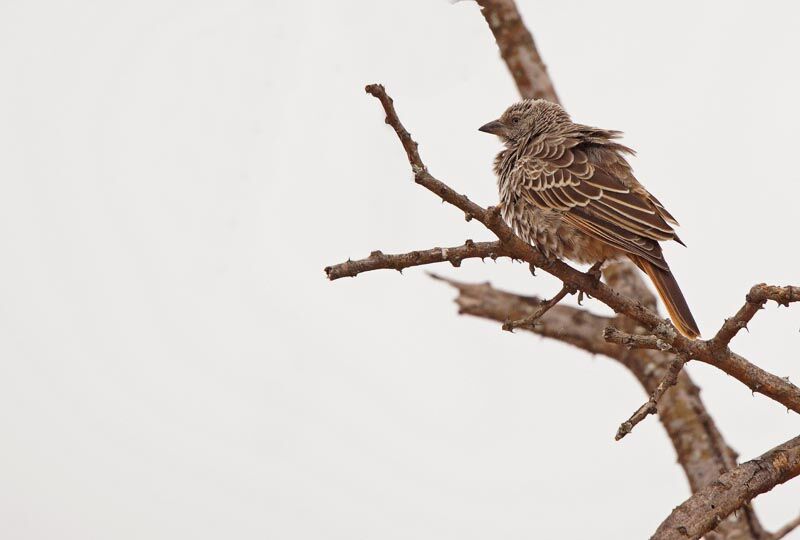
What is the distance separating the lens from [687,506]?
4.09 m

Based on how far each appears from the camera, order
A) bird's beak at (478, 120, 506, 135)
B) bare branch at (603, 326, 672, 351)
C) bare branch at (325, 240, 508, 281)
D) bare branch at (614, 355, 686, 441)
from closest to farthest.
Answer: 1. bare branch at (614, 355, 686, 441)
2. bare branch at (603, 326, 672, 351)
3. bare branch at (325, 240, 508, 281)
4. bird's beak at (478, 120, 506, 135)

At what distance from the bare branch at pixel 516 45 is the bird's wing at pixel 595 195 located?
2.99 meters

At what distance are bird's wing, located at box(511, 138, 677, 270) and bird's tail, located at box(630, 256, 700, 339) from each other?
0.06 meters

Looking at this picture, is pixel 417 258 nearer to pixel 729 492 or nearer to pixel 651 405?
pixel 651 405

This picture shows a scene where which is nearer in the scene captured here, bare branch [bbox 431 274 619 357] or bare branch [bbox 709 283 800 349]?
bare branch [bbox 709 283 800 349]

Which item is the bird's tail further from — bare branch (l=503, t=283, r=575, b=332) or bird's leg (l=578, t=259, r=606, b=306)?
bare branch (l=503, t=283, r=575, b=332)

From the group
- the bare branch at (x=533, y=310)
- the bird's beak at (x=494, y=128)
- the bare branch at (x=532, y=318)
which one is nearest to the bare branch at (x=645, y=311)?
the bare branch at (x=532, y=318)

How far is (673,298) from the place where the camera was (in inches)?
239

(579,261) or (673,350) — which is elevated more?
(579,261)

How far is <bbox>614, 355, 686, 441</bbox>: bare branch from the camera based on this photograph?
12.7 ft

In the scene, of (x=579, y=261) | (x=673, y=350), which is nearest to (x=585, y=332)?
(x=579, y=261)

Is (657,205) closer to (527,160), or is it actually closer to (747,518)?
(527,160)

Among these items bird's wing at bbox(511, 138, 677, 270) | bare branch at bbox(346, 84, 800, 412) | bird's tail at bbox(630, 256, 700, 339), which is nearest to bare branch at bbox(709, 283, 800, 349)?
bare branch at bbox(346, 84, 800, 412)

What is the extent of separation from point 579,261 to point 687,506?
9.35ft
